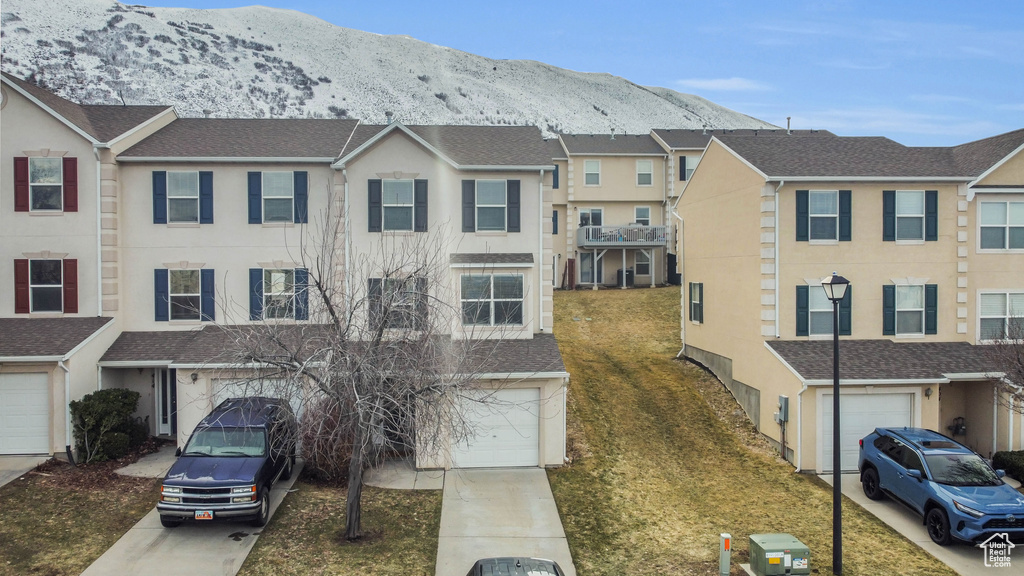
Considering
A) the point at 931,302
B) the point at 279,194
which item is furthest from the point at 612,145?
the point at 279,194

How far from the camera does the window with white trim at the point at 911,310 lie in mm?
19641

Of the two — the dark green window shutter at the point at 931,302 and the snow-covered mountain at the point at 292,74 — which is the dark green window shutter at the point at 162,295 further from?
the snow-covered mountain at the point at 292,74

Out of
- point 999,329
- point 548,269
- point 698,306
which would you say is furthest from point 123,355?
point 999,329

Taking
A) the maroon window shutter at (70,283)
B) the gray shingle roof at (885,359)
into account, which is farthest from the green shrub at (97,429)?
the gray shingle roof at (885,359)

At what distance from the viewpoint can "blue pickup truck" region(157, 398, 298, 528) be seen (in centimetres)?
1265

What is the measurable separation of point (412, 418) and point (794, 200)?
1294 centimetres

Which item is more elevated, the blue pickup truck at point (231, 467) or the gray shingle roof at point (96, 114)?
the gray shingle roof at point (96, 114)

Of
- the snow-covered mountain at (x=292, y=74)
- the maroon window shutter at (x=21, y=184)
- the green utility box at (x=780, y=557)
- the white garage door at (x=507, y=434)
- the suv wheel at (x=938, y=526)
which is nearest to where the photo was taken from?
the green utility box at (x=780, y=557)

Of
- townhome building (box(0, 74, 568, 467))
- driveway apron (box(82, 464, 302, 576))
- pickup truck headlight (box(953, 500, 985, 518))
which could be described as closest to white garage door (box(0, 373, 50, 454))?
townhome building (box(0, 74, 568, 467))

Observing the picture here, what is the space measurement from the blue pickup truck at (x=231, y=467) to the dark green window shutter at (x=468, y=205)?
730 cm

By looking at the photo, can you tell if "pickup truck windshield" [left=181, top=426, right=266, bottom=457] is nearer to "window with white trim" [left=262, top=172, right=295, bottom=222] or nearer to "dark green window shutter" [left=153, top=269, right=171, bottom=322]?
"dark green window shutter" [left=153, top=269, right=171, bottom=322]

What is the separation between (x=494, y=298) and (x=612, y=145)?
80.4ft

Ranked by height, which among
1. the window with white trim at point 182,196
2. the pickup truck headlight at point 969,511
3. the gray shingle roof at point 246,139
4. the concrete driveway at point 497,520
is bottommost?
the concrete driveway at point 497,520

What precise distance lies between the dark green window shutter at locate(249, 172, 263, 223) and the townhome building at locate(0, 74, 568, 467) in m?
0.03
